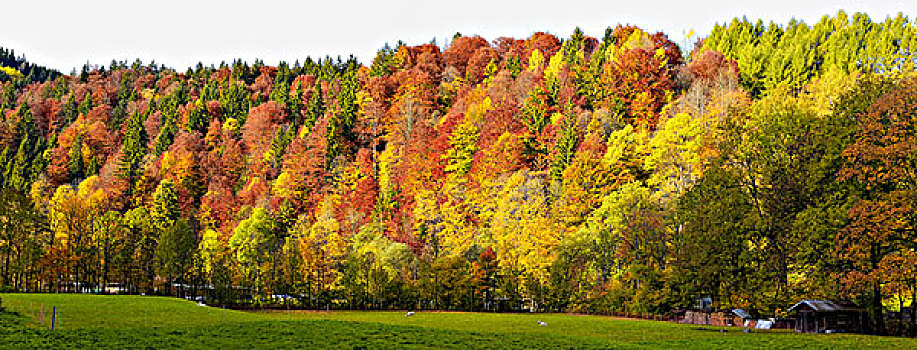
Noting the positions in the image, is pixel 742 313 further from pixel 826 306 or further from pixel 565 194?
pixel 565 194

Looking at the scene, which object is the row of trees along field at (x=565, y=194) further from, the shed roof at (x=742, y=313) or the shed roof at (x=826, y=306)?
the shed roof at (x=742, y=313)

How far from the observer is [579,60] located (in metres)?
154

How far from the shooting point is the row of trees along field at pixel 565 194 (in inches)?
1924

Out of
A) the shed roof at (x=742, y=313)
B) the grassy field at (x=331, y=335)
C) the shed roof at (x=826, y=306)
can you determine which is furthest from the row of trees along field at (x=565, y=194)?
the grassy field at (x=331, y=335)

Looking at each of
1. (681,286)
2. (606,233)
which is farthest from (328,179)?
(681,286)

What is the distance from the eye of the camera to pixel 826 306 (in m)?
50.0

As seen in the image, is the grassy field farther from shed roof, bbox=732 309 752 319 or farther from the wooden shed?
shed roof, bbox=732 309 752 319

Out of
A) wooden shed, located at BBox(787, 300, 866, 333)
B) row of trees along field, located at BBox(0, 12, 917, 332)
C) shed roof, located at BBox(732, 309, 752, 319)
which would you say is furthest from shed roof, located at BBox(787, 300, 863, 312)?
shed roof, located at BBox(732, 309, 752, 319)

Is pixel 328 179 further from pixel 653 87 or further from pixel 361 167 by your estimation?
pixel 653 87

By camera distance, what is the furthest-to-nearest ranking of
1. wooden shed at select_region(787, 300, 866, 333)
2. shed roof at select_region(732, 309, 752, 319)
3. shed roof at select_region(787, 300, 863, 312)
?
shed roof at select_region(732, 309, 752, 319) < wooden shed at select_region(787, 300, 866, 333) < shed roof at select_region(787, 300, 863, 312)

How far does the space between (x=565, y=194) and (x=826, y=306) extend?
4850 centimetres

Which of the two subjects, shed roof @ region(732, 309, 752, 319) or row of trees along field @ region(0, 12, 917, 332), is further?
shed roof @ region(732, 309, 752, 319)

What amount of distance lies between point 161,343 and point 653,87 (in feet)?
341

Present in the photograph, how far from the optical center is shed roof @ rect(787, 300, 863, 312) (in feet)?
163
